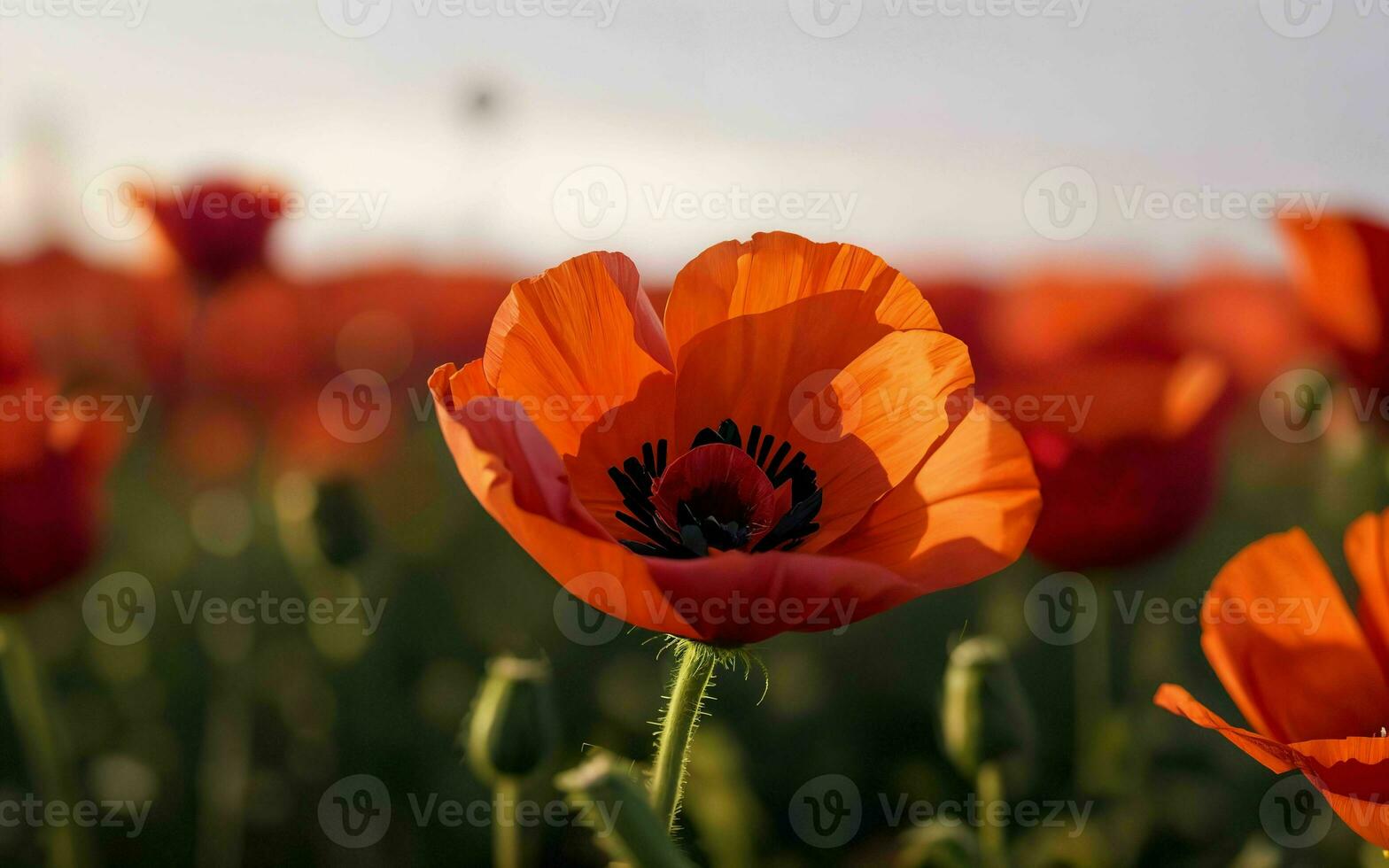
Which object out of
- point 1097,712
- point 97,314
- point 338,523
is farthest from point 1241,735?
point 97,314

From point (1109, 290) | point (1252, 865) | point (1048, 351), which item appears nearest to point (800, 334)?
point (1252, 865)

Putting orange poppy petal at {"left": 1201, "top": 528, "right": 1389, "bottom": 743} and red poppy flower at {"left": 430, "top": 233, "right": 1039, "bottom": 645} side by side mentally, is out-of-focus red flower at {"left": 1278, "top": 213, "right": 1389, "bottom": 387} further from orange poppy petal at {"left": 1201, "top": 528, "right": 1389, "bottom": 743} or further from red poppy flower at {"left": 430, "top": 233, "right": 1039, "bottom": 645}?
red poppy flower at {"left": 430, "top": 233, "right": 1039, "bottom": 645}

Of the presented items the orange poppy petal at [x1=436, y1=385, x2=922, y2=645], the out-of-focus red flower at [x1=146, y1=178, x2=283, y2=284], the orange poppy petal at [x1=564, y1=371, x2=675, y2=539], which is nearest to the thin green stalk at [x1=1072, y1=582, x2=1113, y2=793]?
the orange poppy petal at [x1=564, y1=371, x2=675, y2=539]

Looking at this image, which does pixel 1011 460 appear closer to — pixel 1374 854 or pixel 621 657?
pixel 1374 854

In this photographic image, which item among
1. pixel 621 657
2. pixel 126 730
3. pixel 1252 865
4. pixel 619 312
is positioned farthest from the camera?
pixel 621 657

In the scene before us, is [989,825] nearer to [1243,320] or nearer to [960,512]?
[960,512]
